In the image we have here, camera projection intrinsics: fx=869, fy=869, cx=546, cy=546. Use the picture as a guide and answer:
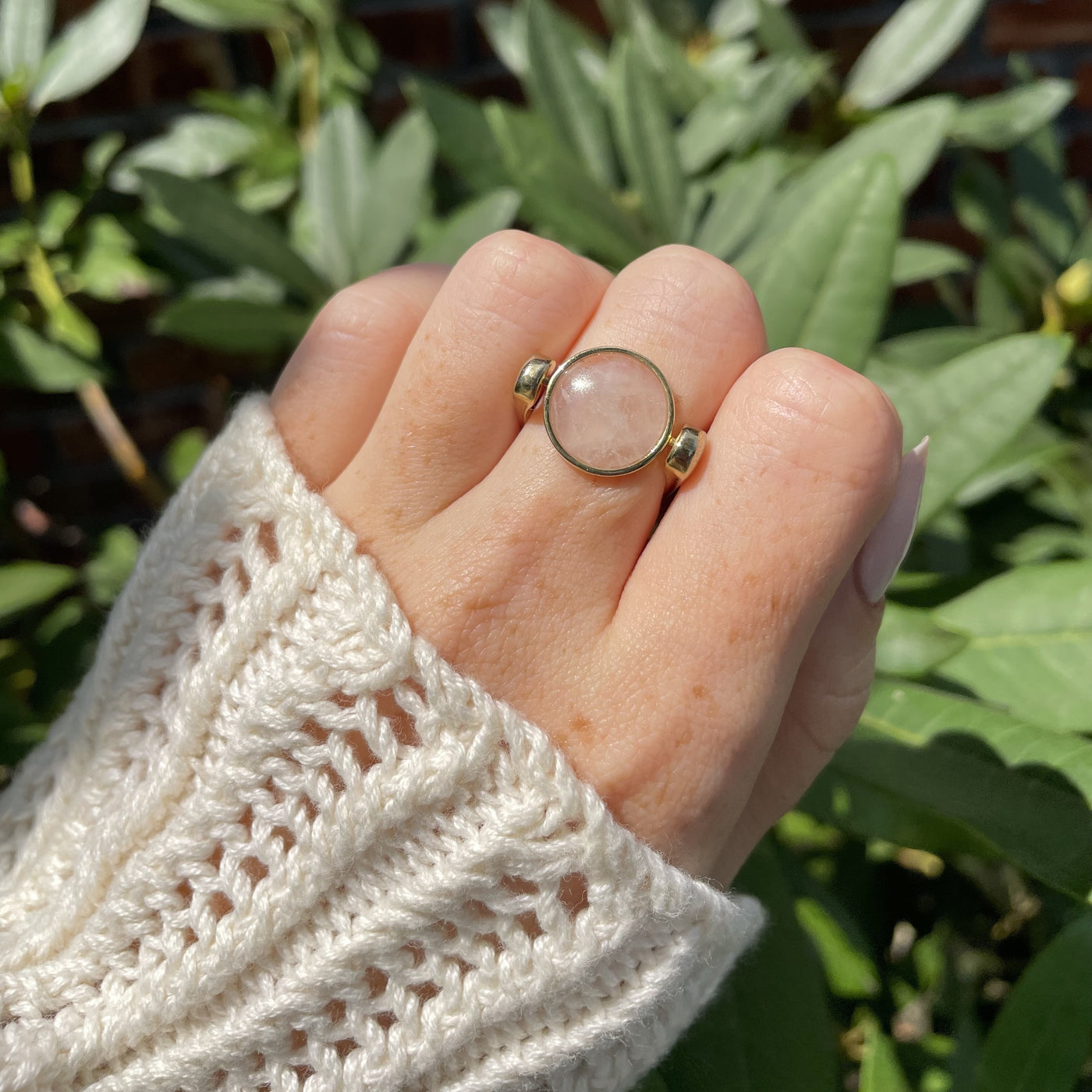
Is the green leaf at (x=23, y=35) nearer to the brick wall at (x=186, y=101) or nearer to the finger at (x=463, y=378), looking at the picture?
the brick wall at (x=186, y=101)

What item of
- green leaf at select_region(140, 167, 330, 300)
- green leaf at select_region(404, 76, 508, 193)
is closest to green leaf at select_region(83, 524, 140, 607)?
green leaf at select_region(140, 167, 330, 300)

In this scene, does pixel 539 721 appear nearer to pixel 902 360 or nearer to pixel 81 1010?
pixel 81 1010

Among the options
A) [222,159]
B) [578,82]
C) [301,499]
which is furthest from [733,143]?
[301,499]

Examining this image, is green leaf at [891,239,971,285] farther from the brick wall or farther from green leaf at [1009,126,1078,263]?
the brick wall

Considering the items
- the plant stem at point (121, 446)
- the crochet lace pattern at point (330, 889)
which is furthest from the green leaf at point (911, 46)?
the plant stem at point (121, 446)

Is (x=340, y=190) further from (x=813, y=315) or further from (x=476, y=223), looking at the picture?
(x=813, y=315)

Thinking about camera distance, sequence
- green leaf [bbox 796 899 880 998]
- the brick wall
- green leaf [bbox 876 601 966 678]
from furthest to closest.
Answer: the brick wall < green leaf [bbox 796 899 880 998] < green leaf [bbox 876 601 966 678]

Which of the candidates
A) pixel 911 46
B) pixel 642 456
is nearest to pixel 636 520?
pixel 642 456
